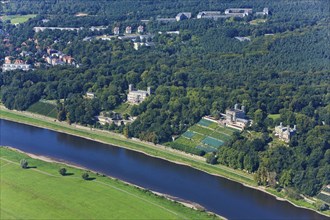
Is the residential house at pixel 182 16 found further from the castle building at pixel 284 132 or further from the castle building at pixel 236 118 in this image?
the castle building at pixel 284 132

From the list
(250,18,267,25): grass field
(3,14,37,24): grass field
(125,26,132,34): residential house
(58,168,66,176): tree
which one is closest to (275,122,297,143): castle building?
(58,168,66,176): tree

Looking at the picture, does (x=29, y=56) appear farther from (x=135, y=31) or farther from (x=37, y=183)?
(x=37, y=183)

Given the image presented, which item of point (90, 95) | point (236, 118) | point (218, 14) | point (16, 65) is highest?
point (218, 14)

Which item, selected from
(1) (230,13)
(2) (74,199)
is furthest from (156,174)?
(1) (230,13)

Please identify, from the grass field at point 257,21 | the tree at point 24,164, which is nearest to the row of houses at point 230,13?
the grass field at point 257,21

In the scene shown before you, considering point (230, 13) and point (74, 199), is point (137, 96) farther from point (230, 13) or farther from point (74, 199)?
point (230, 13)

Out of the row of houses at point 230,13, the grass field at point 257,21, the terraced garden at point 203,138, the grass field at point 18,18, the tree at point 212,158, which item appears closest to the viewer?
the tree at point 212,158

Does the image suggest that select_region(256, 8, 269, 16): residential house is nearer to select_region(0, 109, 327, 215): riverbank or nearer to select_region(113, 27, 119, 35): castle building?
select_region(113, 27, 119, 35): castle building
